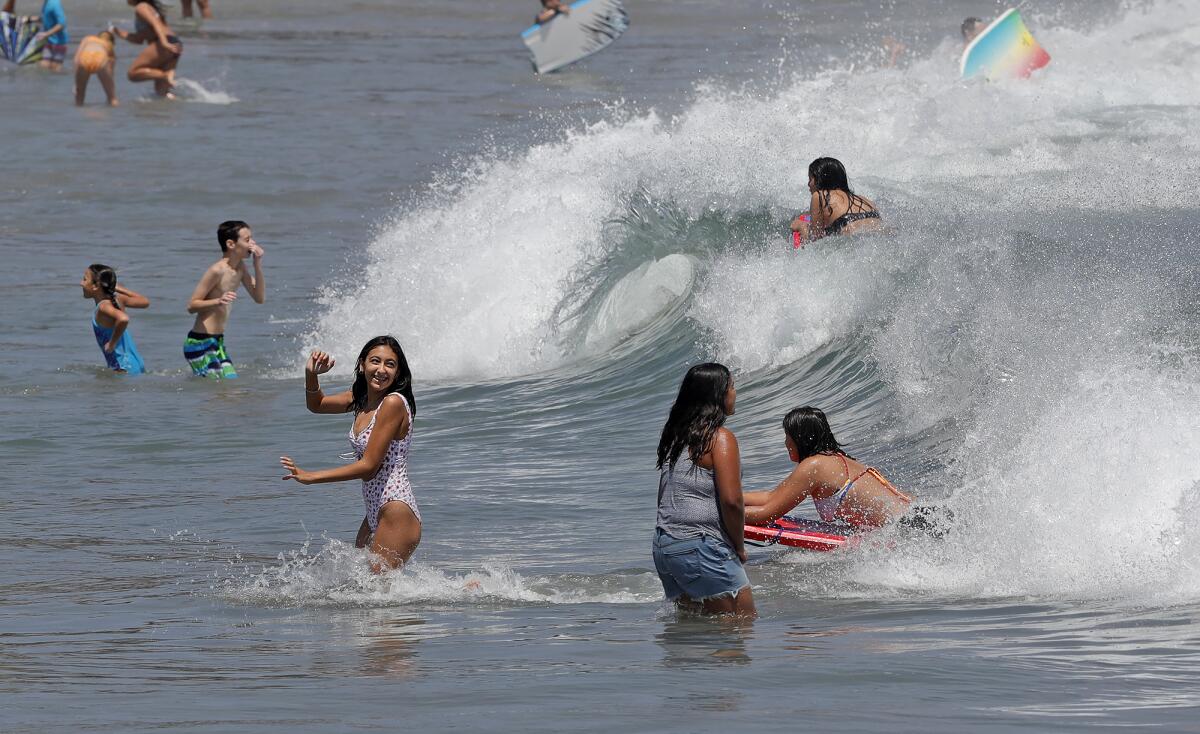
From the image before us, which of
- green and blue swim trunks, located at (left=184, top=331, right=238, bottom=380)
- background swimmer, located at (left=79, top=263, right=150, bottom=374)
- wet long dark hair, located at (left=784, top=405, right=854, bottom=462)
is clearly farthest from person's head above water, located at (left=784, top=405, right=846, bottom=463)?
background swimmer, located at (left=79, top=263, right=150, bottom=374)

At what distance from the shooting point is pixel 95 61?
81.3 feet

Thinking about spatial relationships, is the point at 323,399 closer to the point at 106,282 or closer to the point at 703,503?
the point at 703,503

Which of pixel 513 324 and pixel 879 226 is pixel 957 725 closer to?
pixel 879 226

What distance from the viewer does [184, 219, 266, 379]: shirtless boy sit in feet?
41.1

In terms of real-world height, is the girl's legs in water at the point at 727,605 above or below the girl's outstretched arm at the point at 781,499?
below

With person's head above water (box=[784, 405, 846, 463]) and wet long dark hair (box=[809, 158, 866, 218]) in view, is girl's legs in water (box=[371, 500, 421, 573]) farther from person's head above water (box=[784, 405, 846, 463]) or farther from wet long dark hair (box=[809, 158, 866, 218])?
wet long dark hair (box=[809, 158, 866, 218])

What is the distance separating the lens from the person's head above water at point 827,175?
11188 mm

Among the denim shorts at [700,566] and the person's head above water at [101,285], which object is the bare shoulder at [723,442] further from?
the person's head above water at [101,285]

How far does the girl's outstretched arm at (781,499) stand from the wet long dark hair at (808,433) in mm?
80

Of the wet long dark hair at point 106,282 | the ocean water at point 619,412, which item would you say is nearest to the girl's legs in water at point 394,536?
the ocean water at point 619,412

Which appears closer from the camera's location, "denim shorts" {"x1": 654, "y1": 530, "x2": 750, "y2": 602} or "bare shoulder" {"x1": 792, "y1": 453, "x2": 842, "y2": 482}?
"denim shorts" {"x1": 654, "y1": 530, "x2": 750, "y2": 602}

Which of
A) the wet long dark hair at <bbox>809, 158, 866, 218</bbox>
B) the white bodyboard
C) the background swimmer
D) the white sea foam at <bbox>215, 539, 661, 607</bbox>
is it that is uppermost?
the white bodyboard

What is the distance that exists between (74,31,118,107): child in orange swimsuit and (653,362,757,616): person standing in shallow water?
2018 centimetres

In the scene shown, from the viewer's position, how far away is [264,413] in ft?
38.4
